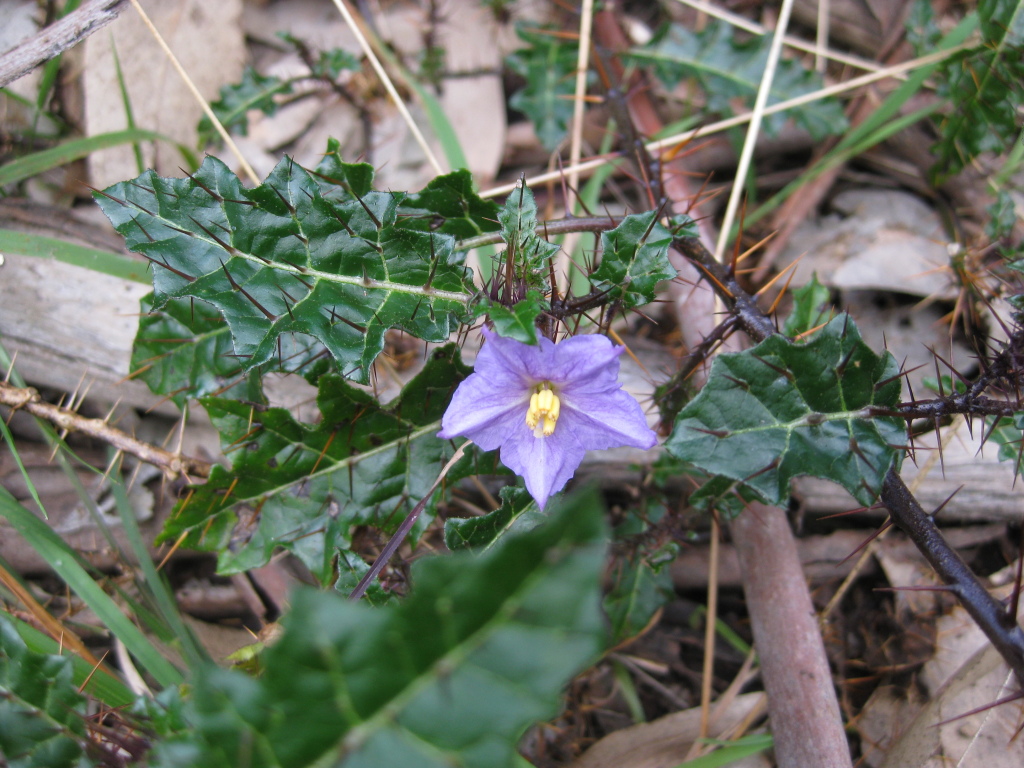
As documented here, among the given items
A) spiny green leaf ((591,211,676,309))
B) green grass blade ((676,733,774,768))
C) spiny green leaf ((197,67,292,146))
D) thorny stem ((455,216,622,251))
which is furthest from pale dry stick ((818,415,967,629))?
spiny green leaf ((197,67,292,146))

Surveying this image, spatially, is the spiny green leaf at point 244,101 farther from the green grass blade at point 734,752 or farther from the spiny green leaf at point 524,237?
the green grass blade at point 734,752

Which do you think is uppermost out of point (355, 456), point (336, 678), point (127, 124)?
point (127, 124)

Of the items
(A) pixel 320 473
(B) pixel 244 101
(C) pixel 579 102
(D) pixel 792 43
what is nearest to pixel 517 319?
(A) pixel 320 473

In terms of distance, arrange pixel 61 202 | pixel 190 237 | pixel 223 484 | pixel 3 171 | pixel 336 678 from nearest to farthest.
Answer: pixel 336 678
pixel 190 237
pixel 223 484
pixel 3 171
pixel 61 202

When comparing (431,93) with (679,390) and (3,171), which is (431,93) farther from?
(679,390)

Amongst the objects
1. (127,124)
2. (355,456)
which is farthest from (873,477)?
(127,124)

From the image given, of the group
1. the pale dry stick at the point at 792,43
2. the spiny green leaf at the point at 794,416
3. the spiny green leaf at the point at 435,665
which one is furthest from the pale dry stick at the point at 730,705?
the pale dry stick at the point at 792,43

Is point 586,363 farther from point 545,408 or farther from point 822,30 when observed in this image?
point 822,30

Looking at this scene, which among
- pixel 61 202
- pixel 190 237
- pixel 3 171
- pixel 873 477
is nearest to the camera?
pixel 873 477
